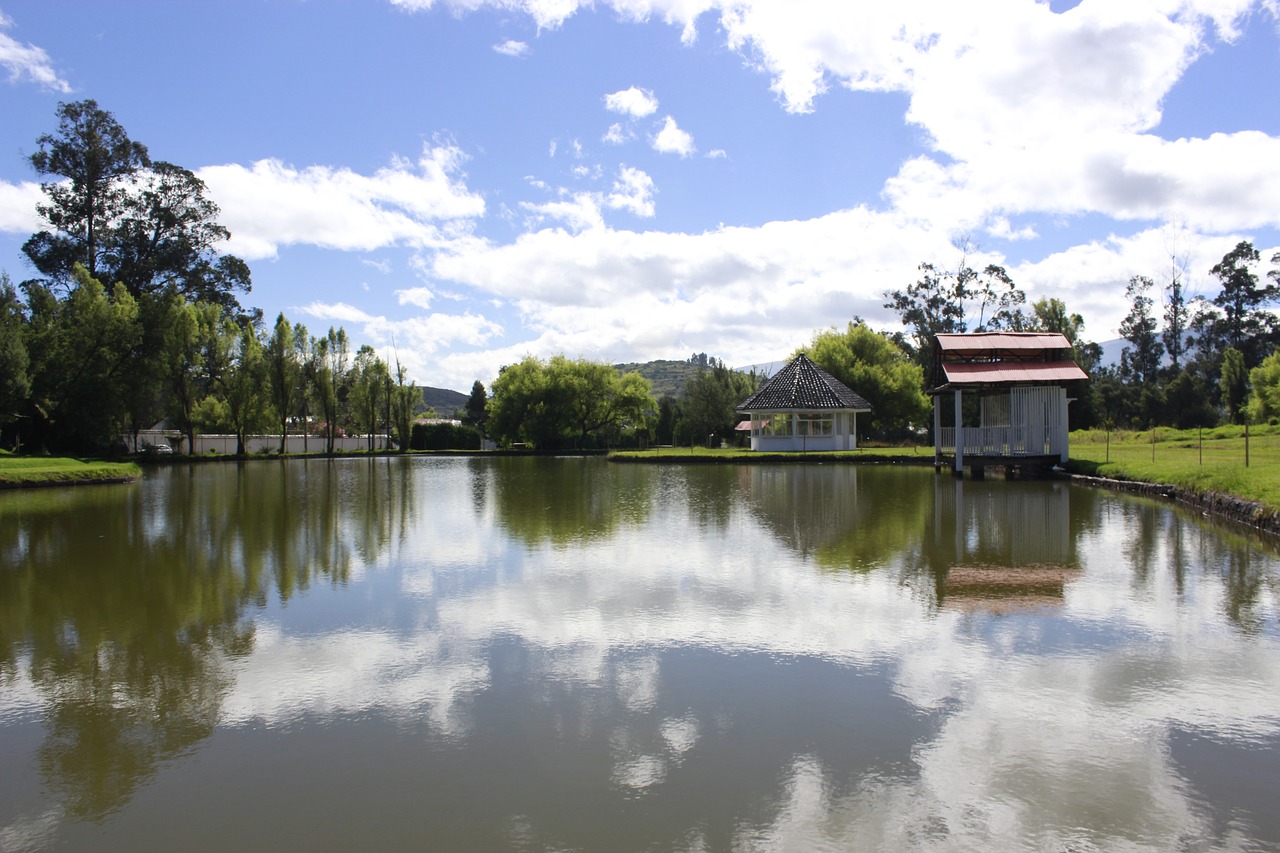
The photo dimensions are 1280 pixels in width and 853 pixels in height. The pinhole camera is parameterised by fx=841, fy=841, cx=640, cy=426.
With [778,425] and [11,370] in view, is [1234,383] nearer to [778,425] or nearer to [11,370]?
[778,425]

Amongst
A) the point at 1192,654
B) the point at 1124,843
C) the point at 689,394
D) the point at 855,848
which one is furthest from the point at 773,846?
the point at 689,394

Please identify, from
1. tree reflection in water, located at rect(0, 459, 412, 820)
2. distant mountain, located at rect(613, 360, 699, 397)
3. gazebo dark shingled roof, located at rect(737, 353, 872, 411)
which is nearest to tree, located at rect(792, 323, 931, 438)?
gazebo dark shingled roof, located at rect(737, 353, 872, 411)

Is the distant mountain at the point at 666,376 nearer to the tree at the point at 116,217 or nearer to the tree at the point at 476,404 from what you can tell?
the tree at the point at 476,404

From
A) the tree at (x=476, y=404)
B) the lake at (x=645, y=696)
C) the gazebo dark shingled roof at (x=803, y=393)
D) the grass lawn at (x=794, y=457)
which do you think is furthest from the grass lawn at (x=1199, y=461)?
the tree at (x=476, y=404)

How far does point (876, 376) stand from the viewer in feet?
162

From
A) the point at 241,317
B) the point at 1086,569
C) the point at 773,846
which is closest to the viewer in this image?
the point at 773,846

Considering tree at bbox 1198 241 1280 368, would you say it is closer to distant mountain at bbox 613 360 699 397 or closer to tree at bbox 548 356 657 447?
tree at bbox 548 356 657 447

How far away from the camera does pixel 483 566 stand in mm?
10391

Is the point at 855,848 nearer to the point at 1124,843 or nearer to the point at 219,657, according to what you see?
the point at 1124,843

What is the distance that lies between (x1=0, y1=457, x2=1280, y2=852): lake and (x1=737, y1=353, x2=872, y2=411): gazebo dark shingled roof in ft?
91.8

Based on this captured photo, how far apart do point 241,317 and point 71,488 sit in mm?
31369

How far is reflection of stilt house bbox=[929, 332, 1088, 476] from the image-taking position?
25.3m

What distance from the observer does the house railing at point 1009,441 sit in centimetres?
2553

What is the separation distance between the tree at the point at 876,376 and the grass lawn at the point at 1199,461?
1105 centimetres
